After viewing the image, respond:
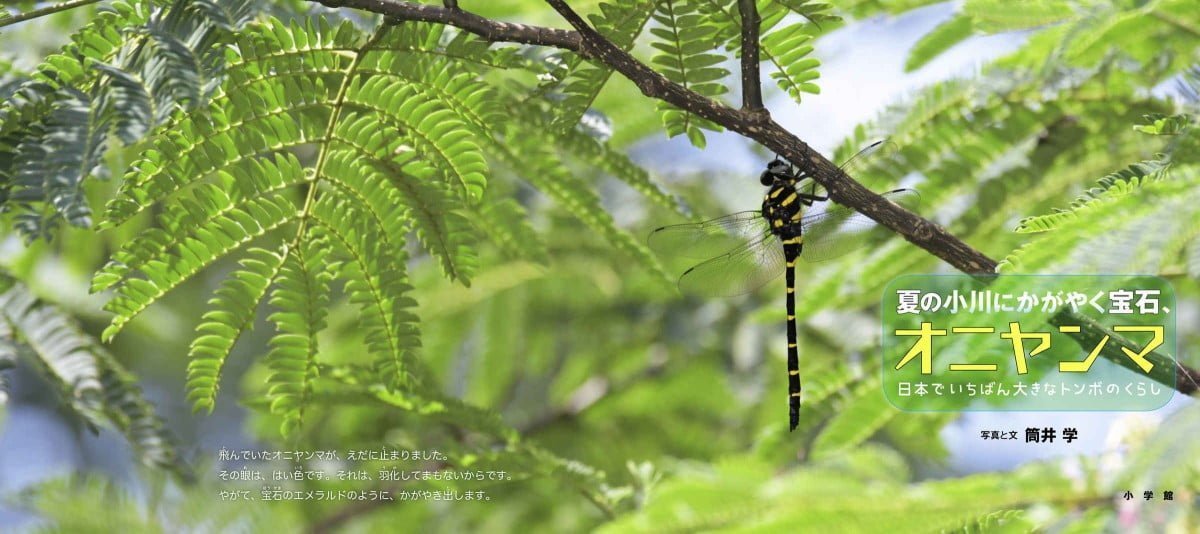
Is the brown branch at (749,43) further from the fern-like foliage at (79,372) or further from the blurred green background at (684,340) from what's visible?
the fern-like foliage at (79,372)

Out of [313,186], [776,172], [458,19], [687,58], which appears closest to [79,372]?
[313,186]

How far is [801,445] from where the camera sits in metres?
2.33

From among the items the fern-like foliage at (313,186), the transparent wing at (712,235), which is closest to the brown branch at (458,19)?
the fern-like foliage at (313,186)

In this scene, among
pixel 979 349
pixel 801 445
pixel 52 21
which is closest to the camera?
pixel 979 349

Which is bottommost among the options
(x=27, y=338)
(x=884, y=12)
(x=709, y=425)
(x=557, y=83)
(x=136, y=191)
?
(x=709, y=425)

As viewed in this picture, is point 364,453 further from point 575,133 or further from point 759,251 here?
point 759,251

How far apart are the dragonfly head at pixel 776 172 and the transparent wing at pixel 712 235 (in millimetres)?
314

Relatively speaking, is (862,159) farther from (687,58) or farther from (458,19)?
(458,19)

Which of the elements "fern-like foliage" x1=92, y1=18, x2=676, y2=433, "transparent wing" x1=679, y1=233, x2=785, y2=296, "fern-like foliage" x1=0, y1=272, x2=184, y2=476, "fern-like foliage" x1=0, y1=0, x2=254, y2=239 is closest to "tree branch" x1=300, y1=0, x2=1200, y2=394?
"fern-like foliage" x1=92, y1=18, x2=676, y2=433

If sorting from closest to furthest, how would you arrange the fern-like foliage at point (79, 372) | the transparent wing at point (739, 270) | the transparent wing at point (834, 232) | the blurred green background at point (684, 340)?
the blurred green background at point (684, 340) → the fern-like foliage at point (79, 372) → the transparent wing at point (834, 232) → the transparent wing at point (739, 270)

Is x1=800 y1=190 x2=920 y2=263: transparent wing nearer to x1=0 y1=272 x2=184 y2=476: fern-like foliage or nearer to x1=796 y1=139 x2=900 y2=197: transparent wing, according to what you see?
x1=796 y1=139 x2=900 y2=197: transparent wing

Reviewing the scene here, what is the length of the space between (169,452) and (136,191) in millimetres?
585

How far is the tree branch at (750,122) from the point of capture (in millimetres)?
1386

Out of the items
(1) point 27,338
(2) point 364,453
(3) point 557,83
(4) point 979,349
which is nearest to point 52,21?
(1) point 27,338
